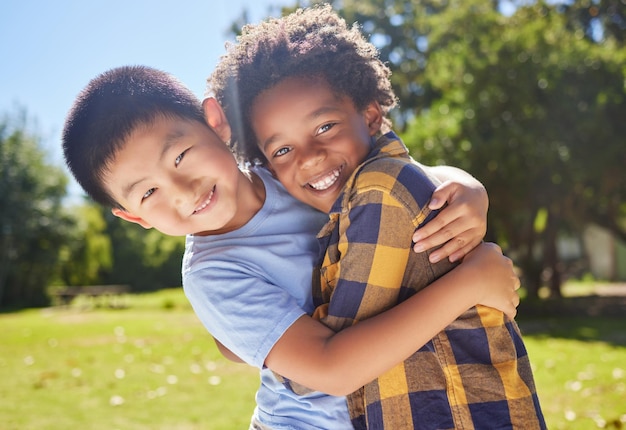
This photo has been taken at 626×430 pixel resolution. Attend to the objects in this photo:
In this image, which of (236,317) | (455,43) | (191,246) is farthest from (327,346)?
(455,43)

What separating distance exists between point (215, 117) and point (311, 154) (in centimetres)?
33

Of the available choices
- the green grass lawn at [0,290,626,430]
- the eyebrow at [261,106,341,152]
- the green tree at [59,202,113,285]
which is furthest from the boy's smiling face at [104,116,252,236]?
the green tree at [59,202,113,285]

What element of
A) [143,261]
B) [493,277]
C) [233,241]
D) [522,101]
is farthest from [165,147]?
[143,261]

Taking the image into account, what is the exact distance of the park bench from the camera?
20.0 metres

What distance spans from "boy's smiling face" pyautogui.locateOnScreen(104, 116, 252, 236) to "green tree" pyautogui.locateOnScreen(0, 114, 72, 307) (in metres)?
23.1

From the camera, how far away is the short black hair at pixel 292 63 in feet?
6.00

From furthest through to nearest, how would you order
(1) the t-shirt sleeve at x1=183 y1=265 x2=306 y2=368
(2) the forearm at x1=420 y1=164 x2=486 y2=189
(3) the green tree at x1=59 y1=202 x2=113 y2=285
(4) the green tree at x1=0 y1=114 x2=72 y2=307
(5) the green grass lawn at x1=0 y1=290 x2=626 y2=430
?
1. (3) the green tree at x1=59 y1=202 x2=113 y2=285
2. (4) the green tree at x1=0 y1=114 x2=72 y2=307
3. (5) the green grass lawn at x1=0 y1=290 x2=626 y2=430
4. (2) the forearm at x1=420 y1=164 x2=486 y2=189
5. (1) the t-shirt sleeve at x1=183 y1=265 x2=306 y2=368

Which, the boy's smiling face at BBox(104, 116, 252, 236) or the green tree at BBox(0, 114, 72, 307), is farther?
the green tree at BBox(0, 114, 72, 307)

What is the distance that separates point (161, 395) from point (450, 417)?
5293 mm

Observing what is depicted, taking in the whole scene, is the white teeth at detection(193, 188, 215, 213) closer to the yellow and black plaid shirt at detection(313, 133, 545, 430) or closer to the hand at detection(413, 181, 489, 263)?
the yellow and black plaid shirt at detection(313, 133, 545, 430)

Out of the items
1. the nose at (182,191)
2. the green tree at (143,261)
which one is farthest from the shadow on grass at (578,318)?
the green tree at (143,261)

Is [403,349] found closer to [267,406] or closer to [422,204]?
[422,204]

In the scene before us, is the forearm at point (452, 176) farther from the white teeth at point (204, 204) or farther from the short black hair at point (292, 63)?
the white teeth at point (204, 204)

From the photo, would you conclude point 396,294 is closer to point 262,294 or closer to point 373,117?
point 262,294
